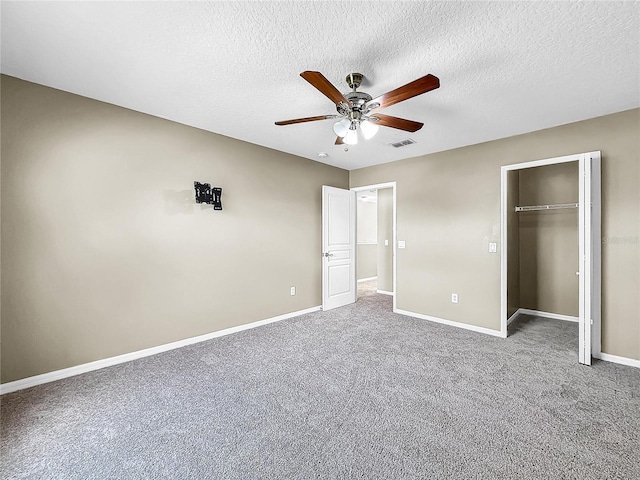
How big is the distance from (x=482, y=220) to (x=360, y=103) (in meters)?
2.70

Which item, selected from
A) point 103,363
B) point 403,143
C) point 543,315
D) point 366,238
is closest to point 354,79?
point 403,143

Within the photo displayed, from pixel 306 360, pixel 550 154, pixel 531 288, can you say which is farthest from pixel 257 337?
pixel 531 288

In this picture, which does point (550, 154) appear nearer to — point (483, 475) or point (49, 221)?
point (483, 475)

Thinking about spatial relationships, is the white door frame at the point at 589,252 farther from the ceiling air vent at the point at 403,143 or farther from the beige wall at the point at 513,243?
the ceiling air vent at the point at 403,143

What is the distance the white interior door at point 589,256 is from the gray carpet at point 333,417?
273 mm

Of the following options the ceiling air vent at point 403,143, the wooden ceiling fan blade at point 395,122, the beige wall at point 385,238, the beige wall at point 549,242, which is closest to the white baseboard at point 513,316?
the beige wall at point 549,242

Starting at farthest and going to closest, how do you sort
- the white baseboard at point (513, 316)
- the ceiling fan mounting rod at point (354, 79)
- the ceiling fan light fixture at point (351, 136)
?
the white baseboard at point (513, 316) → the ceiling fan light fixture at point (351, 136) → the ceiling fan mounting rod at point (354, 79)

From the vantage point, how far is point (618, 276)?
2.92 metres

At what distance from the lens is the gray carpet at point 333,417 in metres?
1.59

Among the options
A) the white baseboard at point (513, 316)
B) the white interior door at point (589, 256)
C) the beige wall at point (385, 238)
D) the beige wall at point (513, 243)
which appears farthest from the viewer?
the beige wall at point (385, 238)

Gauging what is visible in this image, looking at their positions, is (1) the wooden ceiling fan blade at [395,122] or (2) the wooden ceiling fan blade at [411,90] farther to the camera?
(1) the wooden ceiling fan blade at [395,122]

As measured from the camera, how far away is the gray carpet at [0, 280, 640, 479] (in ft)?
5.23

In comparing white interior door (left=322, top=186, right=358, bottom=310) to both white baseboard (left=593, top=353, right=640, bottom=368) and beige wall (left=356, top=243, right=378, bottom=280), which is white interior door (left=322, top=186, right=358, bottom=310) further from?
white baseboard (left=593, top=353, right=640, bottom=368)

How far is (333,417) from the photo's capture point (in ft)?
6.61
